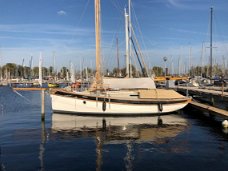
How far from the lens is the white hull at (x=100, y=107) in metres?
30.8

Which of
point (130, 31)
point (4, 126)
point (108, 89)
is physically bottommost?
point (4, 126)

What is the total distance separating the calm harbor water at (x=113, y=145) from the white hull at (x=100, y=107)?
1.64 m

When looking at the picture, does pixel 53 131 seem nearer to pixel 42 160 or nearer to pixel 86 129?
pixel 86 129

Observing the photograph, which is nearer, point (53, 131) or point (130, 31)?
point (53, 131)

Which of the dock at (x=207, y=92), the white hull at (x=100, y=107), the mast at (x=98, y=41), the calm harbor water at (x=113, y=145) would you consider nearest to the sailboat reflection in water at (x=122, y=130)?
the calm harbor water at (x=113, y=145)

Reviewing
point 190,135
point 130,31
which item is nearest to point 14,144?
point 190,135

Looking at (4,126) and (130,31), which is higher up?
(130,31)

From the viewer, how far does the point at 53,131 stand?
2392 cm

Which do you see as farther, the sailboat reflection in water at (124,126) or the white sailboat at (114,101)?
the white sailboat at (114,101)

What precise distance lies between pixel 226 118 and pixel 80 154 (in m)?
13.4

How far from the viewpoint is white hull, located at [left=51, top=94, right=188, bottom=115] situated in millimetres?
30766

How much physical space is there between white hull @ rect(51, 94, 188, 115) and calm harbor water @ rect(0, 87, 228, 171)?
1.64 meters

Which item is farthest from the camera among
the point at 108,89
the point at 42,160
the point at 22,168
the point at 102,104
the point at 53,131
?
the point at 108,89

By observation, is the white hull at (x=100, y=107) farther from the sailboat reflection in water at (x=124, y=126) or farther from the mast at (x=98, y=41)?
the mast at (x=98, y=41)
